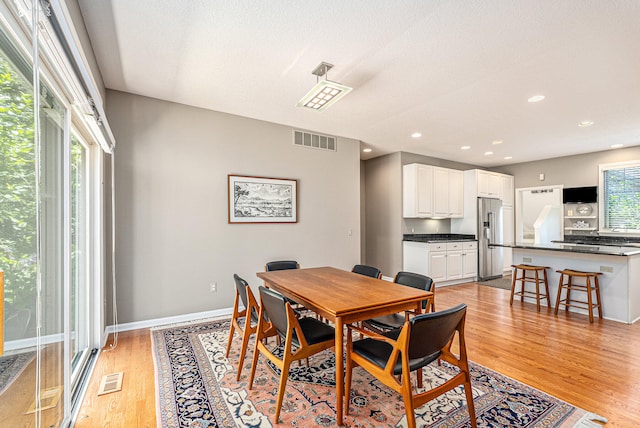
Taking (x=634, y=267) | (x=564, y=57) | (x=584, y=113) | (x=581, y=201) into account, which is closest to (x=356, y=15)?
(x=564, y=57)

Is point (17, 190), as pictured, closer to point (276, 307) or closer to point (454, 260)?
point (276, 307)

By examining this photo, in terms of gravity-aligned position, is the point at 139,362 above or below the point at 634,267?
below

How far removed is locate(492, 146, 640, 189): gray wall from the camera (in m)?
5.68

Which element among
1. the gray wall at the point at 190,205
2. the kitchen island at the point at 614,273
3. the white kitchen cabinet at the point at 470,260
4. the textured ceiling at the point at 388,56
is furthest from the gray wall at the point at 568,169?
the gray wall at the point at 190,205

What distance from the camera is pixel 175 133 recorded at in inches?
142

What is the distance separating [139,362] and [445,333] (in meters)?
2.56

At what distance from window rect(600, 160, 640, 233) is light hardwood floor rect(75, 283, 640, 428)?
2.95 meters

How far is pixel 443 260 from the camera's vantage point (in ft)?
18.6

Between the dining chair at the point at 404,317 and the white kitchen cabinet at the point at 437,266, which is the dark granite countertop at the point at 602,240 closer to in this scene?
the white kitchen cabinet at the point at 437,266

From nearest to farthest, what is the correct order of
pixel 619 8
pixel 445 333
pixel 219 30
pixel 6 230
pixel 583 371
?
pixel 6 230, pixel 445 333, pixel 619 8, pixel 219 30, pixel 583 371

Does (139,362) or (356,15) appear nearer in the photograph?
(356,15)

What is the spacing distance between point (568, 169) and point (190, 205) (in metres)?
7.38

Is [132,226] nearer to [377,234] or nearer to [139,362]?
[139,362]

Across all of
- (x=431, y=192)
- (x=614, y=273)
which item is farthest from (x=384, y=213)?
(x=614, y=273)
